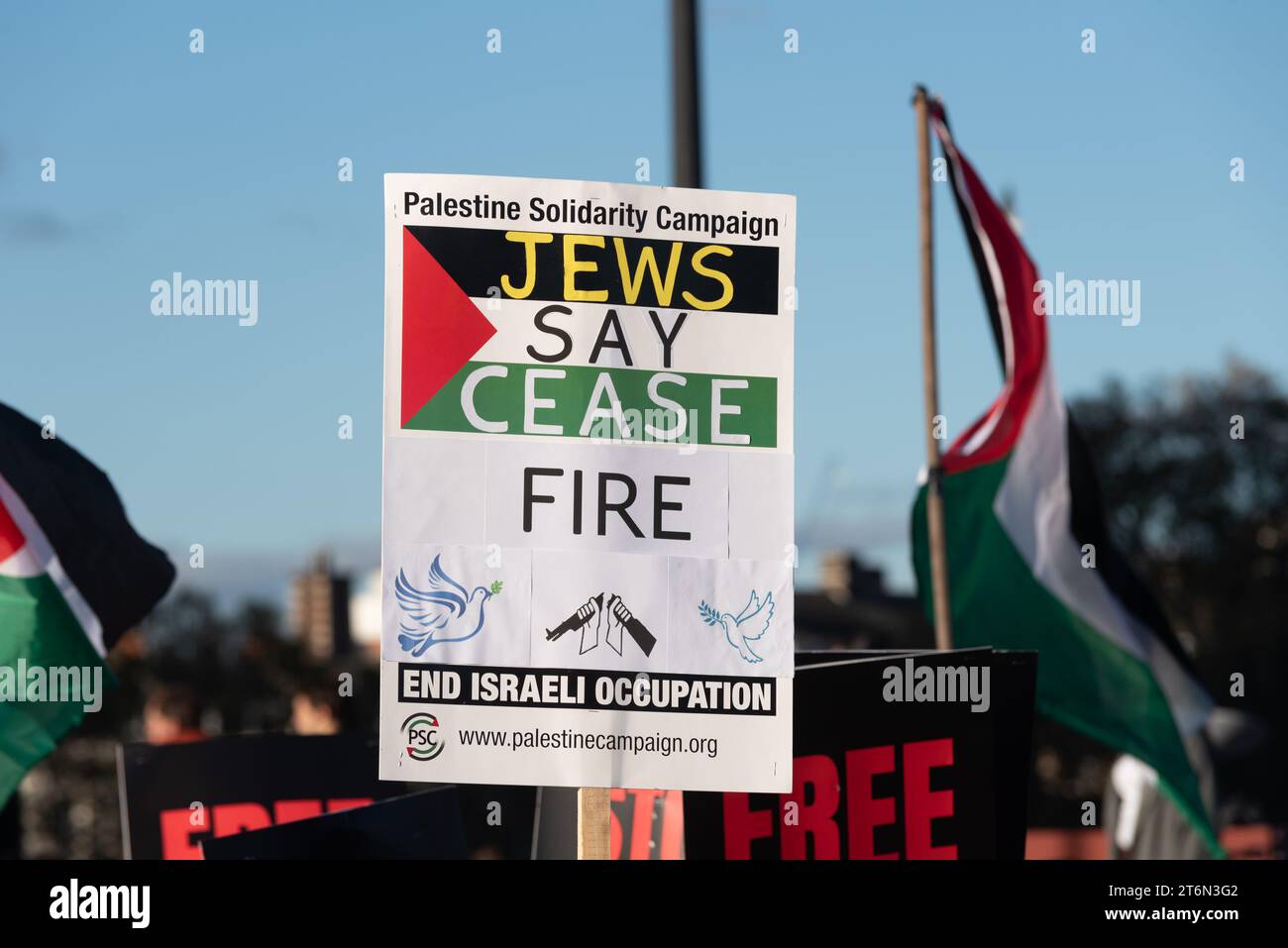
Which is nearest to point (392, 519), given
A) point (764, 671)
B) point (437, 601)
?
point (437, 601)

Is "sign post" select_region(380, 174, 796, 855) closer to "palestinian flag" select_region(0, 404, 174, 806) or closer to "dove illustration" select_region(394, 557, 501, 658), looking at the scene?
"dove illustration" select_region(394, 557, 501, 658)

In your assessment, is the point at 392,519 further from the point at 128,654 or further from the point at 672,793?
the point at 128,654

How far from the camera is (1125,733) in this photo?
28.8 feet

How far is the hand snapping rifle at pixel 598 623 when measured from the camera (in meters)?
4.53

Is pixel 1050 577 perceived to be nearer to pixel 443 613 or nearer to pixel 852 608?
pixel 443 613

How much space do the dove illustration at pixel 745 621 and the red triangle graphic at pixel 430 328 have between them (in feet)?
2.73

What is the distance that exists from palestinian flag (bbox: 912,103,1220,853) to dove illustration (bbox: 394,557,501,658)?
181 inches

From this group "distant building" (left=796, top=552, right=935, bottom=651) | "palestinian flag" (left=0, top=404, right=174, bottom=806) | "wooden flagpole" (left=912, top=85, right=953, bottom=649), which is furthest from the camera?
"distant building" (left=796, top=552, right=935, bottom=651)

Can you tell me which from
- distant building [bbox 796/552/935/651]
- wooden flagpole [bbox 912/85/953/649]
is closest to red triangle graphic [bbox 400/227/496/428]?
wooden flagpole [bbox 912/85/953/649]

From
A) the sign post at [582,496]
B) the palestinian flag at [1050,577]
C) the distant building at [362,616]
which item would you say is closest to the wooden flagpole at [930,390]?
the palestinian flag at [1050,577]

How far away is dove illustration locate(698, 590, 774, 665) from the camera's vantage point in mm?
4586

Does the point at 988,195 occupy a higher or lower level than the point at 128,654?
higher

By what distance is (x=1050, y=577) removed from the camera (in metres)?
9.02

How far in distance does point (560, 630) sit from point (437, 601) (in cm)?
30
